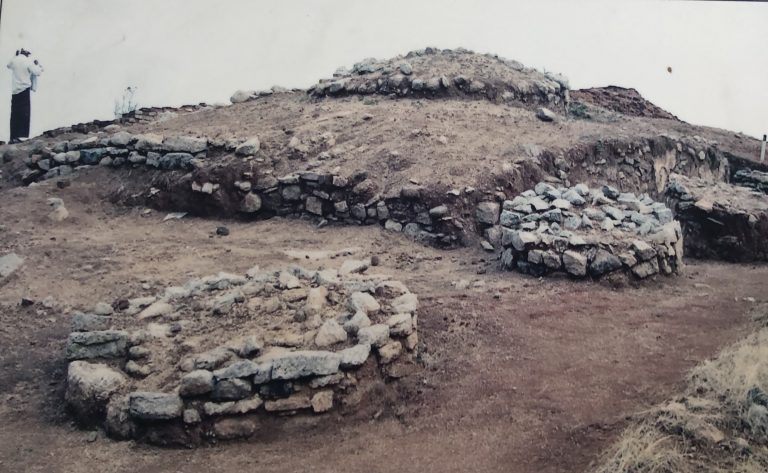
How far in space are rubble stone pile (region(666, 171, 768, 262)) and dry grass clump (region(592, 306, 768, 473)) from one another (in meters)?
5.52

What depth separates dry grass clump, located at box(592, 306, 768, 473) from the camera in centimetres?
363

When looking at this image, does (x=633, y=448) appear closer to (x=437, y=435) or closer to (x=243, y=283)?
(x=437, y=435)

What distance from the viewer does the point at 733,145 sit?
16.4 meters

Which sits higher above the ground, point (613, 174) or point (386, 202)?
point (613, 174)

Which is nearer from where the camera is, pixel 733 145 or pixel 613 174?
pixel 613 174

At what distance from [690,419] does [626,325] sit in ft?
7.80

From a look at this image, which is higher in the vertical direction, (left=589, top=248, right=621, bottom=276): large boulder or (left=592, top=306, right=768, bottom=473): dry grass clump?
(left=589, top=248, right=621, bottom=276): large boulder

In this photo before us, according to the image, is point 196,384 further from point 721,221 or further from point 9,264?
point 721,221

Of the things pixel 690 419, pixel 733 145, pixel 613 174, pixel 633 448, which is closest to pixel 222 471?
pixel 633 448

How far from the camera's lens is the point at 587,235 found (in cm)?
770

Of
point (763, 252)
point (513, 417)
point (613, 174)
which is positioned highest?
point (613, 174)

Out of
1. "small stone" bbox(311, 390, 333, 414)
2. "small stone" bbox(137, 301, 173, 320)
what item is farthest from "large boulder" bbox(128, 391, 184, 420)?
"small stone" bbox(137, 301, 173, 320)

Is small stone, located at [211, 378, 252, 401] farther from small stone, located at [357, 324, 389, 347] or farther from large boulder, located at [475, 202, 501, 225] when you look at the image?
large boulder, located at [475, 202, 501, 225]

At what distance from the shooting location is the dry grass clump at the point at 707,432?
363cm
